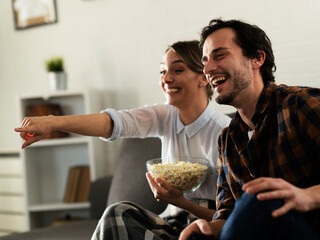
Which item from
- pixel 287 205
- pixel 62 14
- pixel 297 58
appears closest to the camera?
pixel 287 205

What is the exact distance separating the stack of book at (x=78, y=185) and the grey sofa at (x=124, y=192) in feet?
1.83

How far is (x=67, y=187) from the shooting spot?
3.06 m

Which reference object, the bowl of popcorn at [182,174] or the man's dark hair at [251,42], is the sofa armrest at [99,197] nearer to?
the bowl of popcorn at [182,174]

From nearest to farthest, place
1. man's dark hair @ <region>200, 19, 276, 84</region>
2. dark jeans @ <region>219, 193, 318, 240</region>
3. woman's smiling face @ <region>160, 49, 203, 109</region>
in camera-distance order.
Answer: dark jeans @ <region>219, 193, 318, 240</region>, man's dark hair @ <region>200, 19, 276, 84</region>, woman's smiling face @ <region>160, 49, 203, 109</region>

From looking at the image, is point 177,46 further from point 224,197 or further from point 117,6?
point 117,6

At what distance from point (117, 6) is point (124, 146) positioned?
112 centimetres

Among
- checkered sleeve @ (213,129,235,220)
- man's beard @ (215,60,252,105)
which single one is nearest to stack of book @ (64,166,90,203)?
checkered sleeve @ (213,129,235,220)

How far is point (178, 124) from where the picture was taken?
1.85 m

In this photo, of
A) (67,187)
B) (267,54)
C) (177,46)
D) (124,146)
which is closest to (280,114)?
(267,54)

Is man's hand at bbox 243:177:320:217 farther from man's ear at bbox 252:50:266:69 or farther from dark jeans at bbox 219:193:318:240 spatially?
man's ear at bbox 252:50:266:69

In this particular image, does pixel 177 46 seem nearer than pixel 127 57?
Yes

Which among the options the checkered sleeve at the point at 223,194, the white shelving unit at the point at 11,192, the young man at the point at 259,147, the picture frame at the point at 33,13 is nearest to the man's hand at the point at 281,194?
the young man at the point at 259,147

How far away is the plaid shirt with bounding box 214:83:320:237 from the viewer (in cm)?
116

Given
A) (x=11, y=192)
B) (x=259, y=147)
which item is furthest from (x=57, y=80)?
(x=259, y=147)
